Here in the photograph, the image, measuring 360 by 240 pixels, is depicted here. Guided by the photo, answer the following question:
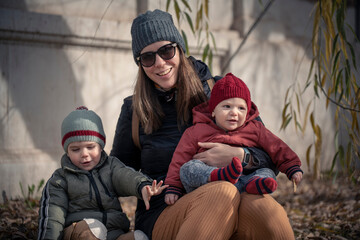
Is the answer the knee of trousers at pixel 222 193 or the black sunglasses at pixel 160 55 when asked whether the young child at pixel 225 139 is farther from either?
the black sunglasses at pixel 160 55

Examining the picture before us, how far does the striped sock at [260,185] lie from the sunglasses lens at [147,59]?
92cm

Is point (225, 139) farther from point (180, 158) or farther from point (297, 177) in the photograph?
point (297, 177)

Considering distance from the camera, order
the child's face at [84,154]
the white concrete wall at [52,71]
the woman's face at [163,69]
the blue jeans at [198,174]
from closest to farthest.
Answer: the blue jeans at [198,174], the child's face at [84,154], the woman's face at [163,69], the white concrete wall at [52,71]

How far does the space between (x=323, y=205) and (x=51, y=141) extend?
2756 millimetres

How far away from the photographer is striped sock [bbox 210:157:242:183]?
6.43ft

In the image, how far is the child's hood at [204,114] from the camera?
2410 mm

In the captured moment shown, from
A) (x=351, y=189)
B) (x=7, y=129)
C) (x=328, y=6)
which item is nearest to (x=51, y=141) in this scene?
(x=7, y=129)

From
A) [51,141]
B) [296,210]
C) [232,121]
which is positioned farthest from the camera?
[51,141]

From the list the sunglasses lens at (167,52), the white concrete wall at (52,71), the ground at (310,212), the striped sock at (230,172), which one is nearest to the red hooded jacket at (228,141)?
the striped sock at (230,172)

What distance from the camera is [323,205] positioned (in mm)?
4164

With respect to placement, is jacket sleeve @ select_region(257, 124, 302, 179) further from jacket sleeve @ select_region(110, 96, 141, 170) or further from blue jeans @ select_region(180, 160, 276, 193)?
jacket sleeve @ select_region(110, 96, 141, 170)

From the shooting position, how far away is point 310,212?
3.90 metres

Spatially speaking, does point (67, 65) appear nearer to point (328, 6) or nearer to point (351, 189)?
point (328, 6)

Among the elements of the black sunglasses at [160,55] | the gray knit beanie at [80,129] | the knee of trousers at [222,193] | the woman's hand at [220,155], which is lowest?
the knee of trousers at [222,193]
